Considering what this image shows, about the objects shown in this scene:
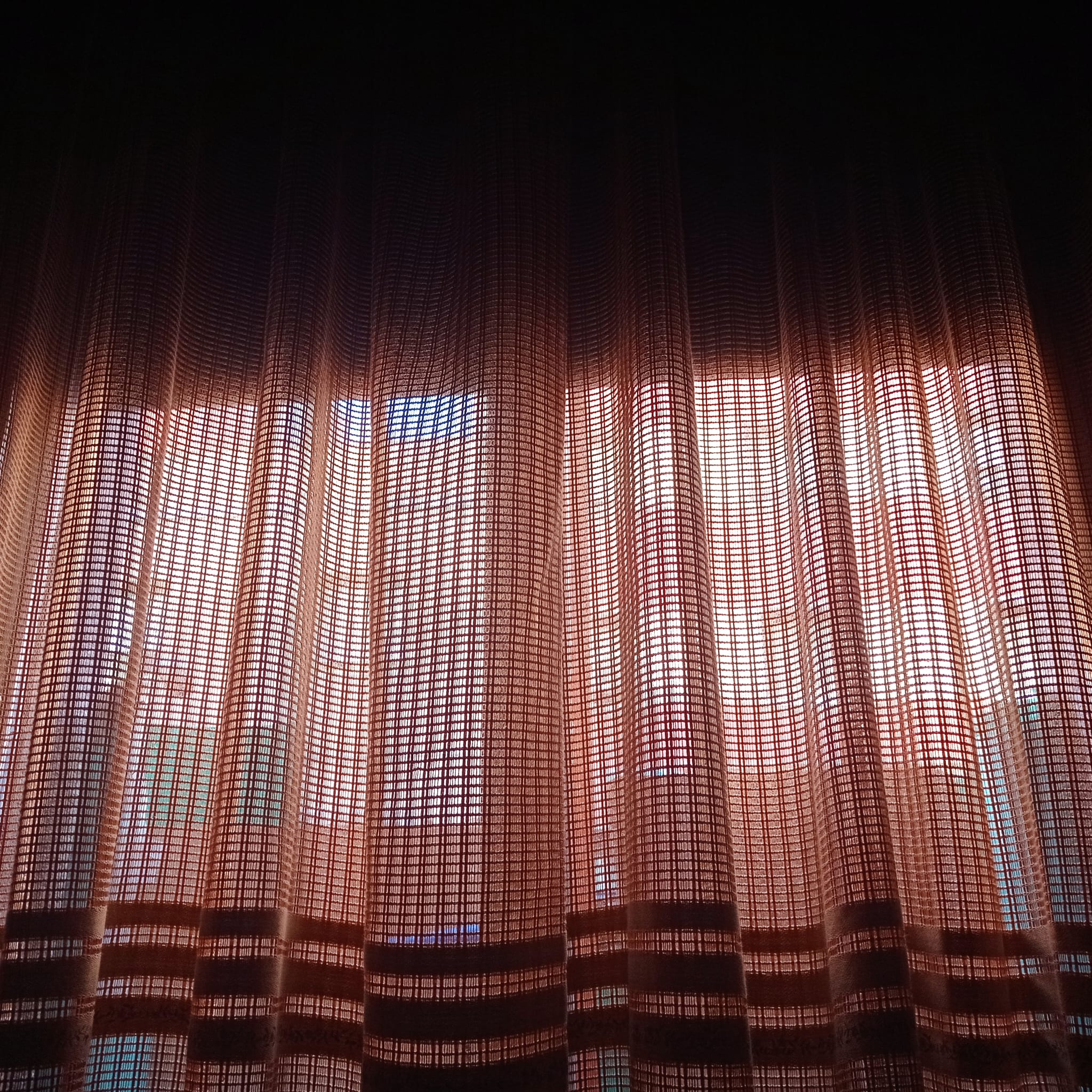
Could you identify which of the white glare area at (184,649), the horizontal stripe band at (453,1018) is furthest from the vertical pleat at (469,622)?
the white glare area at (184,649)

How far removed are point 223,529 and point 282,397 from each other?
0.16 m

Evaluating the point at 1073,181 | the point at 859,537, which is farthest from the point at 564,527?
the point at 1073,181

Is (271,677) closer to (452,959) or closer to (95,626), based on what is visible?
(95,626)

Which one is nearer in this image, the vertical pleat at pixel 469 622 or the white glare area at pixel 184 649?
the vertical pleat at pixel 469 622

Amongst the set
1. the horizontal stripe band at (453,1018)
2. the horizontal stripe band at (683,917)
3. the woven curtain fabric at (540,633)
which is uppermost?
the woven curtain fabric at (540,633)

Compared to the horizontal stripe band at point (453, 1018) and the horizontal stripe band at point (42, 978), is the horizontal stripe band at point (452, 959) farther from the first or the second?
the horizontal stripe band at point (42, 978)

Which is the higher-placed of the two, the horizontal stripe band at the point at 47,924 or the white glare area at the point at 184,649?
the white glare area at the point at 184,649

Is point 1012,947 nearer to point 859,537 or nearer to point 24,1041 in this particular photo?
point 859,537

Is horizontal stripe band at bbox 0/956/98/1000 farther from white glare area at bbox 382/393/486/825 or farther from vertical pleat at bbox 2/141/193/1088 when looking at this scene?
white glare area at bbox 382/393/486/825

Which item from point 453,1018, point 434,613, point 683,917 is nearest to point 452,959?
point 453,1018

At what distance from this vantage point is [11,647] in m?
0.88

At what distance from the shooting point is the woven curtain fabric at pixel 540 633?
683mm

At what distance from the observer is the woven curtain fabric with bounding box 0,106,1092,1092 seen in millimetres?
683

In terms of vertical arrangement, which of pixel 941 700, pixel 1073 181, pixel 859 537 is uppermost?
pixel 1073 181
